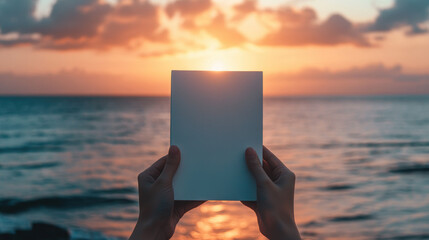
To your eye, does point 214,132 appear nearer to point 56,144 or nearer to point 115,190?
point 115,190

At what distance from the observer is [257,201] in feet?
5.50

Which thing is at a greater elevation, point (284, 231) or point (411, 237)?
point (284, 231)

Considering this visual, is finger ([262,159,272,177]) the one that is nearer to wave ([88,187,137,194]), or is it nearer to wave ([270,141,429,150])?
wave ([88,187,137,194])

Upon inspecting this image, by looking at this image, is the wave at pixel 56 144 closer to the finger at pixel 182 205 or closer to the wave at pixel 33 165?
the wave at pixel 33 165

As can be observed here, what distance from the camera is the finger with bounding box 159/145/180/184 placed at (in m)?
1.68

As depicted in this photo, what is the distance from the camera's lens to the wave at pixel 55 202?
893 cm

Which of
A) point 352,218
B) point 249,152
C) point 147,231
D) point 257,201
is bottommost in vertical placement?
point 352,218

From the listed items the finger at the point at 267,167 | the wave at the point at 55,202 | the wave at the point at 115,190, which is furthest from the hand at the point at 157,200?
the wave at the point at 115,190

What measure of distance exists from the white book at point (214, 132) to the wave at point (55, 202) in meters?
7.85

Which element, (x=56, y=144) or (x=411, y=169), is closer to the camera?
(x=411, y=169)

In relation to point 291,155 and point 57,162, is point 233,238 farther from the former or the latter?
point 57,162

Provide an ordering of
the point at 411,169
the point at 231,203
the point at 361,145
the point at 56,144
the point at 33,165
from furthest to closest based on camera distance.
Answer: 1. the point at 56,144
2. the point at 361,145
3. the point at 33,165
4. the point at 411,169
5. the point at 231,203

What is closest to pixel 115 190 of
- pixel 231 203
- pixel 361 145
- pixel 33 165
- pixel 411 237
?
pixel 231 203

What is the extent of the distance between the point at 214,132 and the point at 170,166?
26 cm
